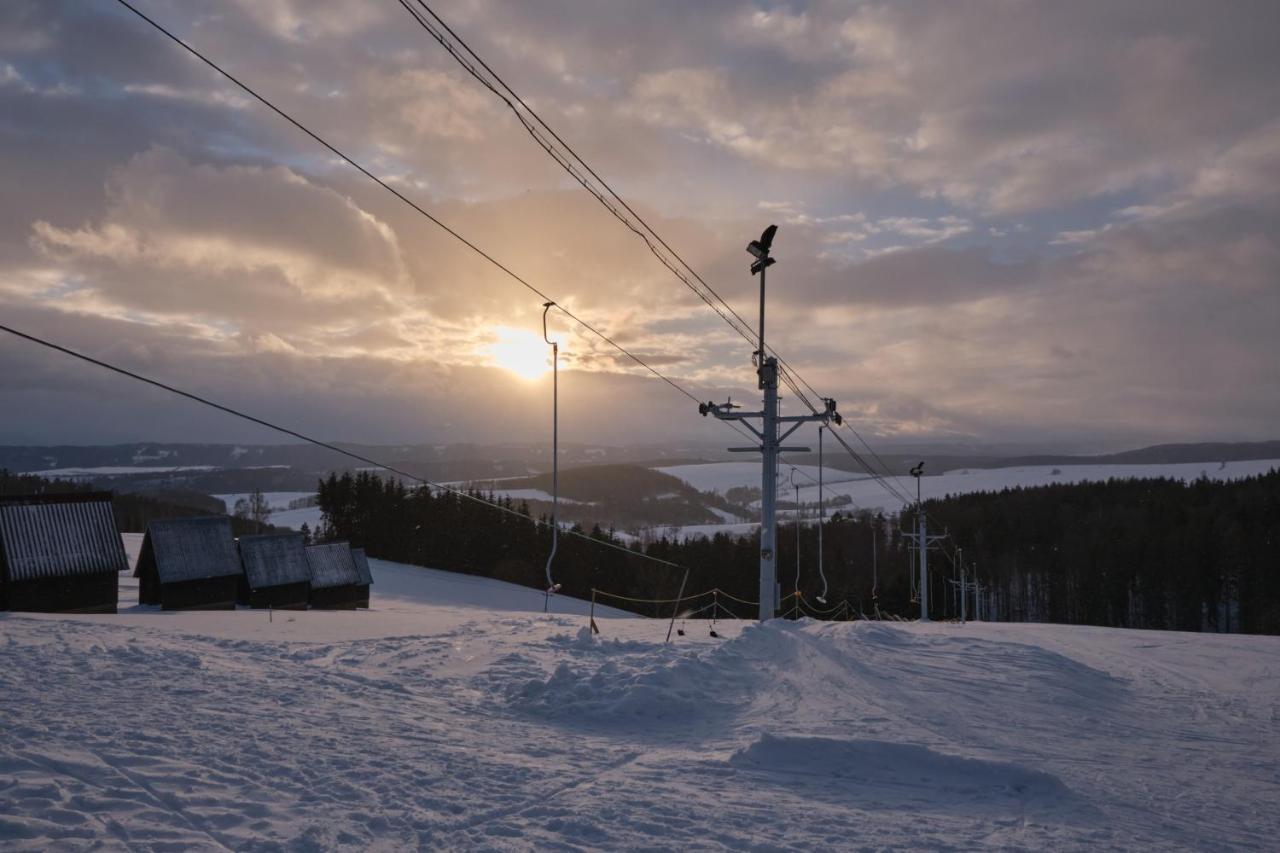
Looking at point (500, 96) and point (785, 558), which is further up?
point (500, 96)

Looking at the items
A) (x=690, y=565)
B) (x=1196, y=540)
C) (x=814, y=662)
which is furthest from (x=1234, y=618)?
(x=814, y=662)

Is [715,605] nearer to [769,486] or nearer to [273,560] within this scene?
[769,486]

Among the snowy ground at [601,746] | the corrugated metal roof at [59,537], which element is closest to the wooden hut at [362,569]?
the corrugated metal roof at [59,537]

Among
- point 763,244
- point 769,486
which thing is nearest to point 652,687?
point 769,486

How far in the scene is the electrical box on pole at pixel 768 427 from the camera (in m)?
21.7

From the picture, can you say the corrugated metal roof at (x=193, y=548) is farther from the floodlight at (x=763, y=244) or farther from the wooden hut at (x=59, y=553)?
the floodlight at (x=763, y=244)

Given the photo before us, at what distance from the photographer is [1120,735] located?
1167 cm

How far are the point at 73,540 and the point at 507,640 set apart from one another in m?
31.1

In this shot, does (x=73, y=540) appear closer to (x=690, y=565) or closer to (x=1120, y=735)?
(x=1120, y=735)

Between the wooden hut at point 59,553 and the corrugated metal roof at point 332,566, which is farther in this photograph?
the corrugated metal roof at point 332,566

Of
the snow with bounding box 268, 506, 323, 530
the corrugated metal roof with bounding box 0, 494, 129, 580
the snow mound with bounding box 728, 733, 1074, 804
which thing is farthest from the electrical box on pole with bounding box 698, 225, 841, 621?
the snow with bounding box 268, 506, 323, 530

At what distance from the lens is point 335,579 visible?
49.9 m

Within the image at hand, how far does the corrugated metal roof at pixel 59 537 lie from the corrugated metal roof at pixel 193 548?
146 inches

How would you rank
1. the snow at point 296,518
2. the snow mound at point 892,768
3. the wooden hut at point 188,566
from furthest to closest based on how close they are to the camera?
the snow at point 296,518 < the wooden hut at point 188,566 < the snow mound at point 892,768
